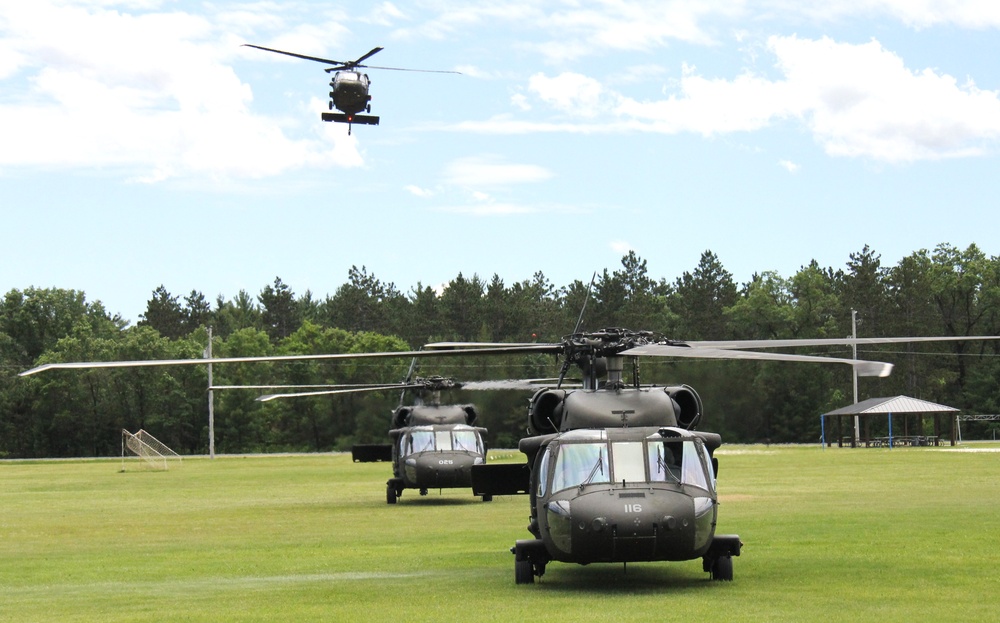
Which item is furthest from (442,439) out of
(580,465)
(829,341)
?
(829,341)

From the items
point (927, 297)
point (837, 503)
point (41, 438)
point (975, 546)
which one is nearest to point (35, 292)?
point (41, 438)

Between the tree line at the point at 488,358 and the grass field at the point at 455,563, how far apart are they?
44827 millimetres

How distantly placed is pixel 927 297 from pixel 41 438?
70512mm

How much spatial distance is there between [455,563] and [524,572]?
110 inches

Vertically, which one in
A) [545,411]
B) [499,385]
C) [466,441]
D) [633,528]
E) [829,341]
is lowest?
[633,528]

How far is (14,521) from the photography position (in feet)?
94.0

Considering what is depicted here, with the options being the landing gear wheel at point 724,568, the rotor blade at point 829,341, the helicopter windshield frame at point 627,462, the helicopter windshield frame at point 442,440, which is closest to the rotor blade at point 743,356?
the rotor blade at point 829,341

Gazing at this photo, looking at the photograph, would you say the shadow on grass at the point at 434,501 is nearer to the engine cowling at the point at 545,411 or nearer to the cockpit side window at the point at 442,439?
the cockpit side window at the point at 442,439

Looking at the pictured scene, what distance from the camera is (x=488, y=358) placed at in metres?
98.6

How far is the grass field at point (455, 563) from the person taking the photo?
42.8 feet

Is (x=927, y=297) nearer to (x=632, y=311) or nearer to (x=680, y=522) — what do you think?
(x=632, y=311)

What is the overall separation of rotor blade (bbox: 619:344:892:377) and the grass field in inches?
88.0

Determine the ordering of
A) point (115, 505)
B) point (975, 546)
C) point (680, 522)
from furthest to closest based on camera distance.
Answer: point (115, 505), point (975, 546), point (680, 522)

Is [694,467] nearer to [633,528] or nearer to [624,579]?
[633,528]
